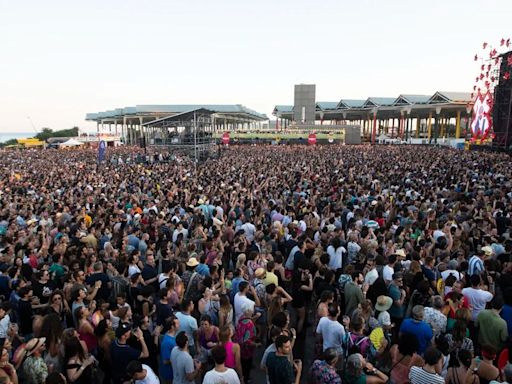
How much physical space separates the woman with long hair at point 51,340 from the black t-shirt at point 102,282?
5.38ft

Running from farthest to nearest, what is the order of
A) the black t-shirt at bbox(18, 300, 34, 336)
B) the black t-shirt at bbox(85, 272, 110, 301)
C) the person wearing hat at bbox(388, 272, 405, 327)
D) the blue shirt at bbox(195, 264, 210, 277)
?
the blue shirt at bbox(195, 264, 210, 277) → the black t-shirt at bbox(85, 272, 110, 301) → the person wearing hat at bbox(388, 272, 405, 327) → the black t-shirt at bbox(18, 300, 34, 336)

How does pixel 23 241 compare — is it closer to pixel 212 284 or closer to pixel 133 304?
pixel 133 304

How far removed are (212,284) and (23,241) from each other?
15.3 feet

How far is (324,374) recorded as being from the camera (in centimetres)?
339

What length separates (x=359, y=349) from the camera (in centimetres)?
396

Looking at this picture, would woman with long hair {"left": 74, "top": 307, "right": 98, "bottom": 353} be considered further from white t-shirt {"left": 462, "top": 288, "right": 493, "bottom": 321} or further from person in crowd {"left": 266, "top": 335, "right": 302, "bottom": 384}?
white t-shirt {"left": 462, "top": 288, "right": 493, "bottom": 321}

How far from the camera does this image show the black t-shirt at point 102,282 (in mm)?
5496

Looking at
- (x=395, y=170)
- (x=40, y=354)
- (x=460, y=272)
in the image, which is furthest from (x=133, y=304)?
(x=395, y=170)

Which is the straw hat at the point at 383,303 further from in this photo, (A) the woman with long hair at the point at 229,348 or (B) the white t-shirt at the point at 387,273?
(A) the woman with long hair at the point at 229,348

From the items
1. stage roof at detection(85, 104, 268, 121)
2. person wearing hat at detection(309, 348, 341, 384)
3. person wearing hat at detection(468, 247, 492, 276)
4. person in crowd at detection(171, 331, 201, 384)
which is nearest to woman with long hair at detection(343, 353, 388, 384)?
person wearing hat at detection(309, 348, 341, 384)

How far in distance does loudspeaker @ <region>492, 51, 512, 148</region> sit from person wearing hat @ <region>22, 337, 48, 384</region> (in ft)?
114

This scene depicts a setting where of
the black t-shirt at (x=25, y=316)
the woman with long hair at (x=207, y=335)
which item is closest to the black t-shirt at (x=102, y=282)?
the black t-shirt at (x=25, y=316)

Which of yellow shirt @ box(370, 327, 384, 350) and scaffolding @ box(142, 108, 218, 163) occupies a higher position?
scaffolding @ box(142, 108, 218, 163)

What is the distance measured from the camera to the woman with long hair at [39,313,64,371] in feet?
12.4
